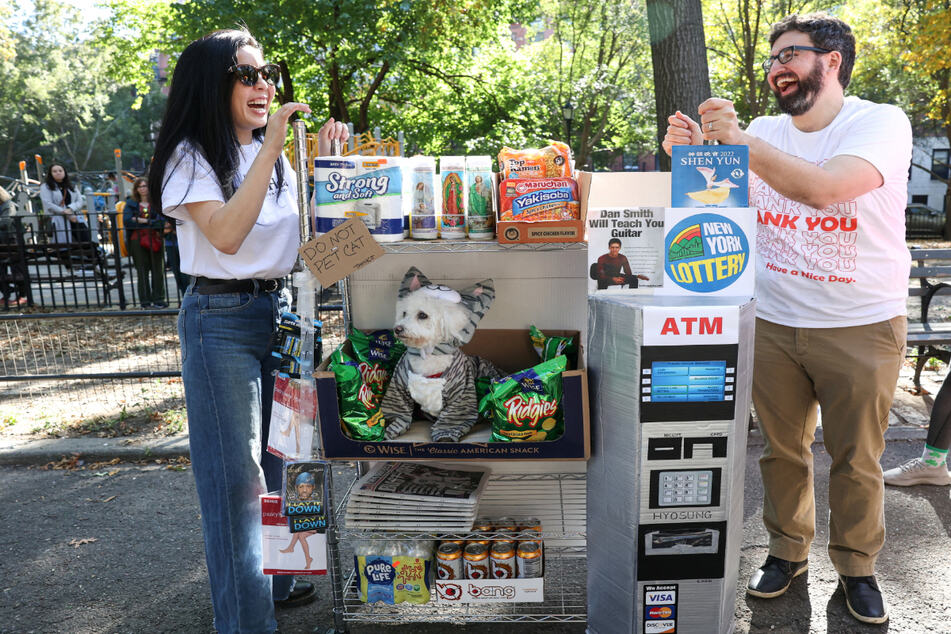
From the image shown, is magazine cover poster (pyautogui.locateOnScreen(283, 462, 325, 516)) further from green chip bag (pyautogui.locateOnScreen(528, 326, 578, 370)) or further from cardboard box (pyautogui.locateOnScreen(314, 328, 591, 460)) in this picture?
green chip bag (pyautogui.locateOnScreen(528, 326, 578, 370))

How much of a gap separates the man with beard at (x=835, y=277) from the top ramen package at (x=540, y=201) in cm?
43

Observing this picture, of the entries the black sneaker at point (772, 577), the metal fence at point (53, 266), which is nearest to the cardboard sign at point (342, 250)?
the black sneaker at point (772, 577)

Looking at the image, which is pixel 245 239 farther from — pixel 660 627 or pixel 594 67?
pixel 594 67

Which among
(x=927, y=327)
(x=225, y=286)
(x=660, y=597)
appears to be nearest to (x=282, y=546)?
(x=225, y=286)

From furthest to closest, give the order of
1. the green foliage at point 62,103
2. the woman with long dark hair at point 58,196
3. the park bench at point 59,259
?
the green foliage at point 62,103 < the woman with long dark hair at point 58,196 < the park bench at point 59,259

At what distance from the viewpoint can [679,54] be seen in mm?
5250

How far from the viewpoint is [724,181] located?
2.19 metres

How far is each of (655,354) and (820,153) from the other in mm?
1095

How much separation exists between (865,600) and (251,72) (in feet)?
9.56

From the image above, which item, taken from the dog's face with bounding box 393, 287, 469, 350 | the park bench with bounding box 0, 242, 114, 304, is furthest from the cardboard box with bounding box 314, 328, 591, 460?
the park bench with bounding box 0, 242, 114, 304

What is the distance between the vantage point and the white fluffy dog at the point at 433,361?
8.14 feet

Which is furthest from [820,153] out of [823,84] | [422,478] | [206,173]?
[206,173]

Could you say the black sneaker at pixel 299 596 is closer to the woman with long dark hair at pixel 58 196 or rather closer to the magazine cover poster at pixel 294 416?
the magazine cover poster at pixel 294 416

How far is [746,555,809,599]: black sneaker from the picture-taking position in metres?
2.89
